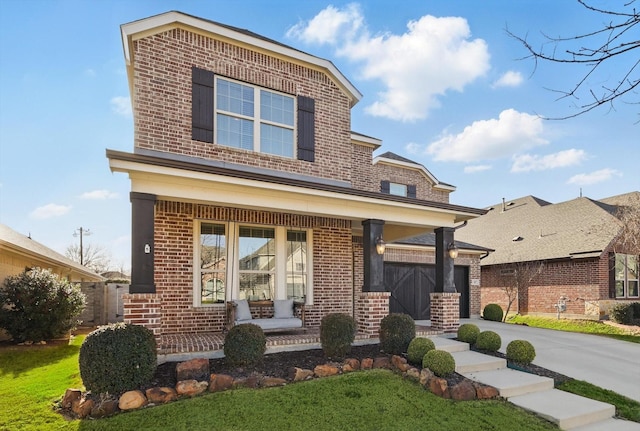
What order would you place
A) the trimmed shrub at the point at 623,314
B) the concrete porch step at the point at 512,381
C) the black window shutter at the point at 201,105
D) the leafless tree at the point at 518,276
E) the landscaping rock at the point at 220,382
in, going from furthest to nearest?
the leafless tree at the point at 518,276
the trimmed shrub at the point at 623,314
the black window shutter at the point at 201,105
the concrete porch step at the point at 512,381
the landscaping rock at the point at 220,382

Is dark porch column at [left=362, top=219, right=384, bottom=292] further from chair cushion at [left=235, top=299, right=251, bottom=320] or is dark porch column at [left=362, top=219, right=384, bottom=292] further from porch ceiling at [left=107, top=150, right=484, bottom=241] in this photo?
chair cushion at [left=235, top=299, right=251, bottom=320]

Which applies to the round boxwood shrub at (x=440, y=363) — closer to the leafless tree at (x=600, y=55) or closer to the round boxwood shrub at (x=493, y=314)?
the leafless tree at (x=600, y=55)

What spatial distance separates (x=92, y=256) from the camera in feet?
161

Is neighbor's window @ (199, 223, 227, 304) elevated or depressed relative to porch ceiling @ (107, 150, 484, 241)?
depressed

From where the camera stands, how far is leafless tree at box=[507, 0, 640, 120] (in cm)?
283

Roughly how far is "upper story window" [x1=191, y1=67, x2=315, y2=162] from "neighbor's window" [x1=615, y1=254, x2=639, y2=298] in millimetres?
15234

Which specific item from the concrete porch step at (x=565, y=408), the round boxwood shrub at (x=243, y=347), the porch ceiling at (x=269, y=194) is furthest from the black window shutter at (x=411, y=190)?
the round boxwood shrub at (x=243, y=347)

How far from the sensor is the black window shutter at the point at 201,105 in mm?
8352

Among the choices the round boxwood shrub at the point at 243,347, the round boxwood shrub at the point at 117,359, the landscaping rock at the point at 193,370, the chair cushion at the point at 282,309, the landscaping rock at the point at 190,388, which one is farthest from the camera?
the chair cushion at the point at 282,309

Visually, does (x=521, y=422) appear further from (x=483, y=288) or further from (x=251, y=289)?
(x=483, y=288)

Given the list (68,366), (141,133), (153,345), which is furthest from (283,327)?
(141,133)

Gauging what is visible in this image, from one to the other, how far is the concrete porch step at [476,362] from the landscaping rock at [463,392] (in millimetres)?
→ 861

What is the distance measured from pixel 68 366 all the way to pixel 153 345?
11.5 feet

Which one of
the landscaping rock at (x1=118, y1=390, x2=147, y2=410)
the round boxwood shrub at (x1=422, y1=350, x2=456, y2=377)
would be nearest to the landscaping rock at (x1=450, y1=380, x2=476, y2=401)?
the round boxwood shrub at (x1=422, y1=350, x2=456, y2=377)
